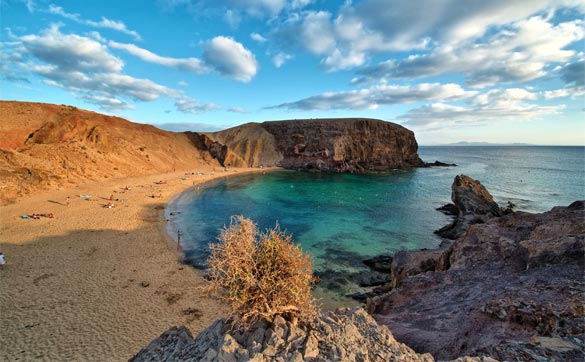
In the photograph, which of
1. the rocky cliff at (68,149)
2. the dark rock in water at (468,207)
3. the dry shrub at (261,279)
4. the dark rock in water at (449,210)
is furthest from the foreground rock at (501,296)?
the rocky cliff at (68,149)

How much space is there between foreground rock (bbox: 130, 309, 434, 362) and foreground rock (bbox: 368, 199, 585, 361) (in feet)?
6.82

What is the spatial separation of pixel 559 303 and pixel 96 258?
2326 centimetres

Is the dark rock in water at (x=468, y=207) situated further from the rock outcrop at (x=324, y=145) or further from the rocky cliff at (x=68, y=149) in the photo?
the rocky cliff at (x=68, y=149)

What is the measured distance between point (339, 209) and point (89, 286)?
2779 centimetres

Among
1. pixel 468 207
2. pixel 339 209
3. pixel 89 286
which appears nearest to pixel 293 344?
pixel 89 286

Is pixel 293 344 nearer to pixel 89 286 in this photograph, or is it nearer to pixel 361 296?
pixel 361 296

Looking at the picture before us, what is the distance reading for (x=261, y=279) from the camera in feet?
18.1

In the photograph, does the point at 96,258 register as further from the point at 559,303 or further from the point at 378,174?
the point at 378,174

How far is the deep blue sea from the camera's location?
75.2 feet

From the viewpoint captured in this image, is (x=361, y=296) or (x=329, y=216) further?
(x=329, y=216)

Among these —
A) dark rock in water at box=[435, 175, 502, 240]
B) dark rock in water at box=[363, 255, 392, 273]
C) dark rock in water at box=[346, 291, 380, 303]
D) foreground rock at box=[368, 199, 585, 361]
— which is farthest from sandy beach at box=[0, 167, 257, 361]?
dark rock in water at box=[435, 175, 502, 240]

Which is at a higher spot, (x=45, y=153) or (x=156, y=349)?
(x=45, y=153)

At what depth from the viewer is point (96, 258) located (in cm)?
1844

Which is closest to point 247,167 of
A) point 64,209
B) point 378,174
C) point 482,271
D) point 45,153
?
point 378,174
